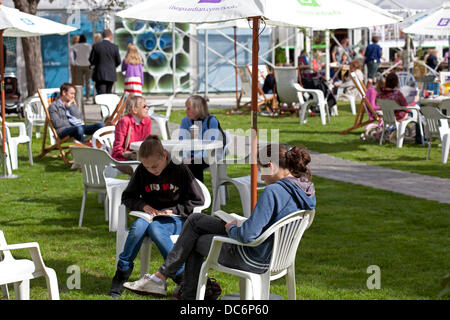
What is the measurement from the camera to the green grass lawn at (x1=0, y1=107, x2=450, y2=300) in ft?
18.8

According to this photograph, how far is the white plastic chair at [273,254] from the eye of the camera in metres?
4.49

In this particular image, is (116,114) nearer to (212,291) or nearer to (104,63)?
(104,63)

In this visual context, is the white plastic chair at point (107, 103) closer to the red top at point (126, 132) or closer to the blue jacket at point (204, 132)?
the red top at point (126, 132)

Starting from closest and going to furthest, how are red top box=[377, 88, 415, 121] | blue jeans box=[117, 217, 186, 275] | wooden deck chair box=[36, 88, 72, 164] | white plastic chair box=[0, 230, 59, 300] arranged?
white plastic chair box=[0, 230, 59, 300], blue jeans box=[117, 217, 186, 275], wooden deck chair box=[36, 88, 72, 164], red top box=[377, 88, 415, 121]

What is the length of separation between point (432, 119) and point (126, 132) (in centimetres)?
534

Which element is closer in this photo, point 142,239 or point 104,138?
point 142,239

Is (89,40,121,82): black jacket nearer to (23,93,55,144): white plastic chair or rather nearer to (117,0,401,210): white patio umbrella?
(23,93,55,144): white plastic chair

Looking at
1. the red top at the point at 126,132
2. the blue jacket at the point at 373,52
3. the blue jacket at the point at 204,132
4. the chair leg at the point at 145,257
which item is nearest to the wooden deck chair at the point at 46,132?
the red top at the point at 126,132

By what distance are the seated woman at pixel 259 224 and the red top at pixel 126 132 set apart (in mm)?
3192

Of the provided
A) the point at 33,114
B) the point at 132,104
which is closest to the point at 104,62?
the point at 33,114

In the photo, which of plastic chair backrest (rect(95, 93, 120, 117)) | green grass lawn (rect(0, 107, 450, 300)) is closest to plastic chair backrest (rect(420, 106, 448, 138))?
green grass lawn (rect(0, 107, 450, 300))

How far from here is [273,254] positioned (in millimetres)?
4523

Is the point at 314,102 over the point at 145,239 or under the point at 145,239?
over
